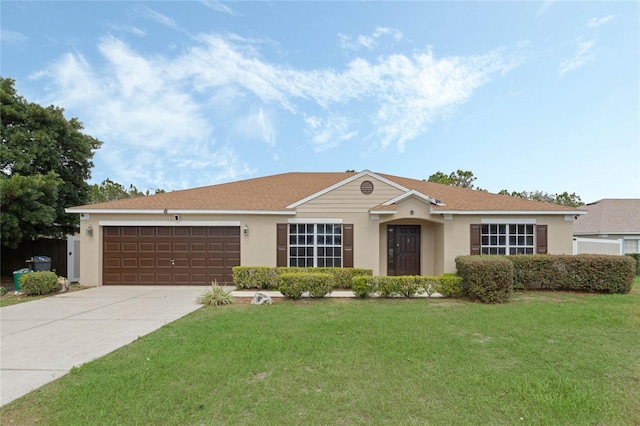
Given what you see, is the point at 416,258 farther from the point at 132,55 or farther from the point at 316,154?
the point at 132,55

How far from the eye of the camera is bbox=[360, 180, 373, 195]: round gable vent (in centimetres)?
1191

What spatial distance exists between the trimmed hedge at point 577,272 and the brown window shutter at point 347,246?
5.47 m

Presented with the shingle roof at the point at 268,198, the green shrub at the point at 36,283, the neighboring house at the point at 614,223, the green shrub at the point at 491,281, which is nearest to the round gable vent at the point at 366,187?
the shingle roof at the point at 268,198

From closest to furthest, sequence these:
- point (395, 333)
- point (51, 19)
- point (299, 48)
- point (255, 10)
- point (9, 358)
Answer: point (9, 358) → point (395, 333) → point (51, 19) → point (255, 10) → point (299, 48)

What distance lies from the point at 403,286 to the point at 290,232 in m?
4.91

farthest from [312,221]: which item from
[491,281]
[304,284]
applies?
[491,281]

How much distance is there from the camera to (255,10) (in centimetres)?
1284

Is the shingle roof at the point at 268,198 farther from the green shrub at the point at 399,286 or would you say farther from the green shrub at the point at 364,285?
the green shrub at the point at 364,285

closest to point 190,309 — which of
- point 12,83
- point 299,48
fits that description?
point 299,48

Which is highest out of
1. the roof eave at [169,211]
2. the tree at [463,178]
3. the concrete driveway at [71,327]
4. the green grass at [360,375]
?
the tree at [463,178]

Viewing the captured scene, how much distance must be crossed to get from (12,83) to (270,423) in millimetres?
18041

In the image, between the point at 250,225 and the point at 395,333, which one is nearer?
the point at 395,333

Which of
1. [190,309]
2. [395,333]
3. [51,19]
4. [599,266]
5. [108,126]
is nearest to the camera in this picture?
[395,333]

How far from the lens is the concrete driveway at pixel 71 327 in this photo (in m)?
4.23
